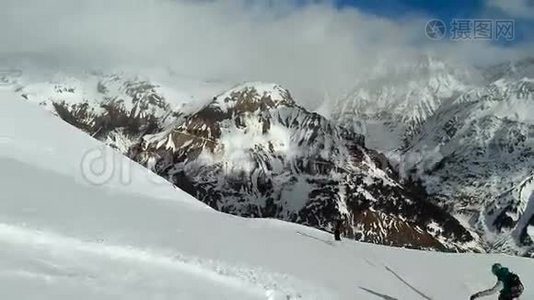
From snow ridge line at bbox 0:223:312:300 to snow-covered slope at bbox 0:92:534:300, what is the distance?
0.04 m

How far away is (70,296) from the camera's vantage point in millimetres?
15461

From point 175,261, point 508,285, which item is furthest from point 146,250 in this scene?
point 508,285

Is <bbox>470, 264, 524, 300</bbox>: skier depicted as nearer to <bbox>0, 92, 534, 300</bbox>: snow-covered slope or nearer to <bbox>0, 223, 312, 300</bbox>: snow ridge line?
<bbox>0, 92, 534, 300</bbox>: snow-covered slope

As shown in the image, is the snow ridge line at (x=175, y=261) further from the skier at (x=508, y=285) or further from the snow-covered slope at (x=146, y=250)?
the skier at (x=508, y=285)

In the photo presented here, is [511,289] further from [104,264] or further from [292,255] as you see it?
[104,264]

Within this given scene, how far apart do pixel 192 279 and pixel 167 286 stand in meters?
1.77

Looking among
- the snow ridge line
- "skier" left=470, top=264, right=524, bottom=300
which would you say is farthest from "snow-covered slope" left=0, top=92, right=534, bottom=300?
"skier" left=470, top=264, right=524, bottom=300

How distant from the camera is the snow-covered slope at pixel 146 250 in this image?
17906mm

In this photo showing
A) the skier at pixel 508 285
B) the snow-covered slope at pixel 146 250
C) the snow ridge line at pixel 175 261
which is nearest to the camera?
the snow-covered slope at pixel 146 250

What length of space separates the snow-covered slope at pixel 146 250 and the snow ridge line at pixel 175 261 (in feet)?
0.13

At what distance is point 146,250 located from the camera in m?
22.0

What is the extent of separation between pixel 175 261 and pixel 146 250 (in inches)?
41.6

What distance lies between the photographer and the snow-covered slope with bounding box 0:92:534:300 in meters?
17.9

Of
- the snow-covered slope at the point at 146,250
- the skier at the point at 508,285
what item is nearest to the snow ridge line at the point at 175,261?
the snow-covered slope at the point at 146,250
